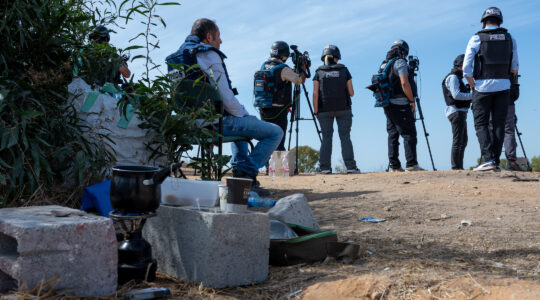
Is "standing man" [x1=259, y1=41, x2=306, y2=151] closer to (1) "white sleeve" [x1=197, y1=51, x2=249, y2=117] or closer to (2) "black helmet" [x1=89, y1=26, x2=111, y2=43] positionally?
(1) "white sleeve" [x1=197, y1=51, x2=249, y2=117]

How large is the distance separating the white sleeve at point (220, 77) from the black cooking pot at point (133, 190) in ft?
6.45

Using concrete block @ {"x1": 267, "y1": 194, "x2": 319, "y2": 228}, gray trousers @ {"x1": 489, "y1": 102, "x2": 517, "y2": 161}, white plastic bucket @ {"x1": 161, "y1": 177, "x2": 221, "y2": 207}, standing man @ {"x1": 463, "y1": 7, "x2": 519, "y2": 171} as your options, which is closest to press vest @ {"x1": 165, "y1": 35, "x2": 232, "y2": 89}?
white plastic bucket @ {"x1": 161, "y1": 177, "x2": 221, "y2": 207}

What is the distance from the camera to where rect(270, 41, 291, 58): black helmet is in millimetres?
6977

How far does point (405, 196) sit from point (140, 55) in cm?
316

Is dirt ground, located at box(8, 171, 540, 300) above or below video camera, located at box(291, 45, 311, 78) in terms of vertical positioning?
below

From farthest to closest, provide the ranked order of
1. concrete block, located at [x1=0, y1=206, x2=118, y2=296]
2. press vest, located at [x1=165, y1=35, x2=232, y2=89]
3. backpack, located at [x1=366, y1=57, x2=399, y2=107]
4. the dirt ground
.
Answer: backpack, located at [x1=366, y1=57, x2=399, y2=107] → press vest, located at [x1=165, y1=35, x2=232, y2=89] → the dirt ground → concrete block, located at [x1=0, y1=206, x2=118, y2=296]

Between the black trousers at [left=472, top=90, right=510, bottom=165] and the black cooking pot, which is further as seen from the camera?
the black trousers at [left=472, top=90, right=510, bottom=165]

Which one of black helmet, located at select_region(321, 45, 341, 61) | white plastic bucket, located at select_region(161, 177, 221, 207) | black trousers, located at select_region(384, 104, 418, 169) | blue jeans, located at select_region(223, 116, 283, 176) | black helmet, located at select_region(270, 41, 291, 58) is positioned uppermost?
black helmet, located at select_region(321, 45, 341, 61)

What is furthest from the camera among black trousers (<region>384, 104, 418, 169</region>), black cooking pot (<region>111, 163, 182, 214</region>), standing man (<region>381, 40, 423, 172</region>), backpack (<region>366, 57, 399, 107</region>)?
backpack (<region>366, 57, 399, 107</region>)

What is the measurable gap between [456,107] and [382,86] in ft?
4.74

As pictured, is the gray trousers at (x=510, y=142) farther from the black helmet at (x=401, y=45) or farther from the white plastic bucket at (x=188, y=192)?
the white plastic bucket at (x=188, y=192)

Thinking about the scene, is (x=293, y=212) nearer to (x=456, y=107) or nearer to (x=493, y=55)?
(x=493, y=55)

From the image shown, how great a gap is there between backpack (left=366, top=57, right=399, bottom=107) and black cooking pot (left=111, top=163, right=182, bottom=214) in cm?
604

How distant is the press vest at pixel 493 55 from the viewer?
22.5ft
